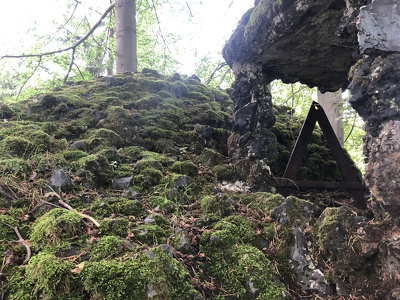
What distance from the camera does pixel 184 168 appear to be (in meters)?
4.29

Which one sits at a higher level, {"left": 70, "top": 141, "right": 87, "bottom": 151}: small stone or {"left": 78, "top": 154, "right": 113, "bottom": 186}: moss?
{"left": 70, "top": 141, "right": 87, "bottom": 151}: small stone

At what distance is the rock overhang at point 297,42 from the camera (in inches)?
150

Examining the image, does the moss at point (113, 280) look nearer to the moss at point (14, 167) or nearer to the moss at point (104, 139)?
the moss at point (14, 167)

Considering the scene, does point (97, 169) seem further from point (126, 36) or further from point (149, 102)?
point (126, 36)

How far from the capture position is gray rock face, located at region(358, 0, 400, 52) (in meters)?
2.77

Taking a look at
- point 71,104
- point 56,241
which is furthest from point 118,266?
point 71,104

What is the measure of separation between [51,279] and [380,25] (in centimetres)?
313

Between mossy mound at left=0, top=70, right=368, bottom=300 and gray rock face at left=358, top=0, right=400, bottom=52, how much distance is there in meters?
1.60

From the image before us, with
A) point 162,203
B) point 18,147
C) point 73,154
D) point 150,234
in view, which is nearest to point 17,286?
point 150,234

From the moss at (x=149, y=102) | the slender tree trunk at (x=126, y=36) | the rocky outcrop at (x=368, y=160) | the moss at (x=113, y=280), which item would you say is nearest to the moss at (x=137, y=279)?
the moss at (x=113, y=280)

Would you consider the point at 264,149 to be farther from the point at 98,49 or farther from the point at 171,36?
the point at 171,36

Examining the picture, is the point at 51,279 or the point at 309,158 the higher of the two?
the point at 309,158

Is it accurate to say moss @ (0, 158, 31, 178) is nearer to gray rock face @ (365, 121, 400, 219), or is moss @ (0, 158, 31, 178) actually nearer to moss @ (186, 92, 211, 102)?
gray rock face @ (365, 121, 400, 219)

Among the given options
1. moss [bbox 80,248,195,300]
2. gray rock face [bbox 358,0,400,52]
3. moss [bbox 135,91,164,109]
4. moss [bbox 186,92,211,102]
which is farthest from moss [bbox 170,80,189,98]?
moss [bbox 80,248,195,300]
